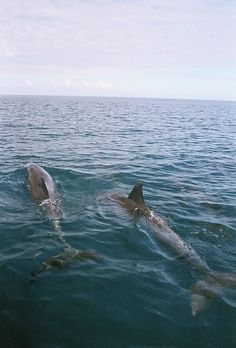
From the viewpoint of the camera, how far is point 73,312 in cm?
823

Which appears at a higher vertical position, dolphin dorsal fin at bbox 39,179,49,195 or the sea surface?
dolphin dorsal fin at bbox 39,179,49,195

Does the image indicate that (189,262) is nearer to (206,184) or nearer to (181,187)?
(181,187)

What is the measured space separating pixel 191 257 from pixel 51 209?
5.48m

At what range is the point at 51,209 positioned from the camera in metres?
13.5

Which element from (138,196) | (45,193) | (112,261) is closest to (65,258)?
(112,261)

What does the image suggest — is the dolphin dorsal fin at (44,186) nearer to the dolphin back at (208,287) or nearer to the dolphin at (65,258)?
the dolphin at (65,258)

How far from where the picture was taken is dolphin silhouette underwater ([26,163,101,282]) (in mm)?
10047

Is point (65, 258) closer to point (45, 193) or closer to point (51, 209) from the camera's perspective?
point (51, 209)

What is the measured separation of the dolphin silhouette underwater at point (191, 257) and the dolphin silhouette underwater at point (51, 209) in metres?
2.39

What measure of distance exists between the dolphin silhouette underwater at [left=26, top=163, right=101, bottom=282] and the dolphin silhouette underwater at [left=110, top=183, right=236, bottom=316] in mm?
2390

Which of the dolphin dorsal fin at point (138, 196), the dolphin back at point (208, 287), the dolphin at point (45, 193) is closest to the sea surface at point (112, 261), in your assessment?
the dolphin back at point (208, 287)

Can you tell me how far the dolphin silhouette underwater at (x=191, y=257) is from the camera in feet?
29.1

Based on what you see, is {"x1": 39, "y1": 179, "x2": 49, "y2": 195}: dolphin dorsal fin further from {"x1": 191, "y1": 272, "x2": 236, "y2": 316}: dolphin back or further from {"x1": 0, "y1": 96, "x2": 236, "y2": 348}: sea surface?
{"x1": 191, "y1": 272, "x2": 236, "y2": 316}: dolphin back

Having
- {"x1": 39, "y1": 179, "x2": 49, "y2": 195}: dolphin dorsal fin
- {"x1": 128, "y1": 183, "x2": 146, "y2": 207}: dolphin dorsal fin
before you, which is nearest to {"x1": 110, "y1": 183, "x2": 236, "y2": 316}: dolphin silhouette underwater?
{"x1": 128, "y1": 183, "x2": 146, "y2": 207}: dolphin dorsal fin
